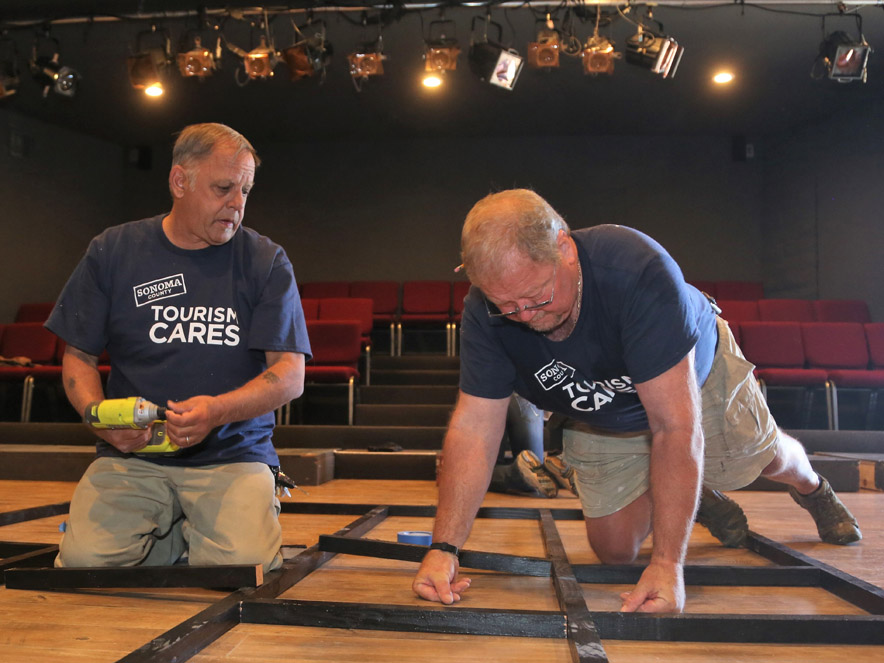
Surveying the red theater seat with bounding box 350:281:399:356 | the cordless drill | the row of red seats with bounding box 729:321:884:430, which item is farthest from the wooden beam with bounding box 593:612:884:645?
the red theater seat with bounding box 350:281:399:356

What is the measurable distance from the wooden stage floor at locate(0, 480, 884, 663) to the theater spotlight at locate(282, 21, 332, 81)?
4.03 metres

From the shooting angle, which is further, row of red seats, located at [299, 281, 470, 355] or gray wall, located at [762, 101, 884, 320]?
row of red seats, located at [299, 281, 470, 355]

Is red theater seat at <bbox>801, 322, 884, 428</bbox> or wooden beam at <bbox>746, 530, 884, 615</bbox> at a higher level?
red theater seat at <bbox>801, 322, 884, 428</bbox>

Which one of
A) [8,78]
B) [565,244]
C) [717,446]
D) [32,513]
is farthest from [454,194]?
[565,244]

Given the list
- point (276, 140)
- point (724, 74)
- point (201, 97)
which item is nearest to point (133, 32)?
point (201, 97)

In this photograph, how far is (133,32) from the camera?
6.02 metres

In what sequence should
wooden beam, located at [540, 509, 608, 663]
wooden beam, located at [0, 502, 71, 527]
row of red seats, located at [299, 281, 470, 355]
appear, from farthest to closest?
row of red seats, located at [299, 281, 470, 355]
wooden beam, located at [0, 502, 71, 527]
wooden beam, located at [540, 509, 608, 663]

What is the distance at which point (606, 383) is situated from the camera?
172 centimetres

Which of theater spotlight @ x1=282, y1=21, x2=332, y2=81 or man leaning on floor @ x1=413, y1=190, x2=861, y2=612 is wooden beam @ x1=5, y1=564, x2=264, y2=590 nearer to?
man leaning on floor @ x1=413, y1=190, x2=861, y2=612

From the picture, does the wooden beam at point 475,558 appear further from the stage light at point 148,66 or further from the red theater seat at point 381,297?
the red theater seat at point 381,297

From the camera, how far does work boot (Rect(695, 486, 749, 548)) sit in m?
2.25

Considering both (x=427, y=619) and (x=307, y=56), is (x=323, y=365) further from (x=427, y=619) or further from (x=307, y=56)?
(x=427, y=619)

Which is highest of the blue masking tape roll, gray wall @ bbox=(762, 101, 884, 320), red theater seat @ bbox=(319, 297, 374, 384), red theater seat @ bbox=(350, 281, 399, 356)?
gray wall @ bbox=(762, 101, 884, 320)

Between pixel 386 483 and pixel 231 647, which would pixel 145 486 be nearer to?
pixel 231 647
